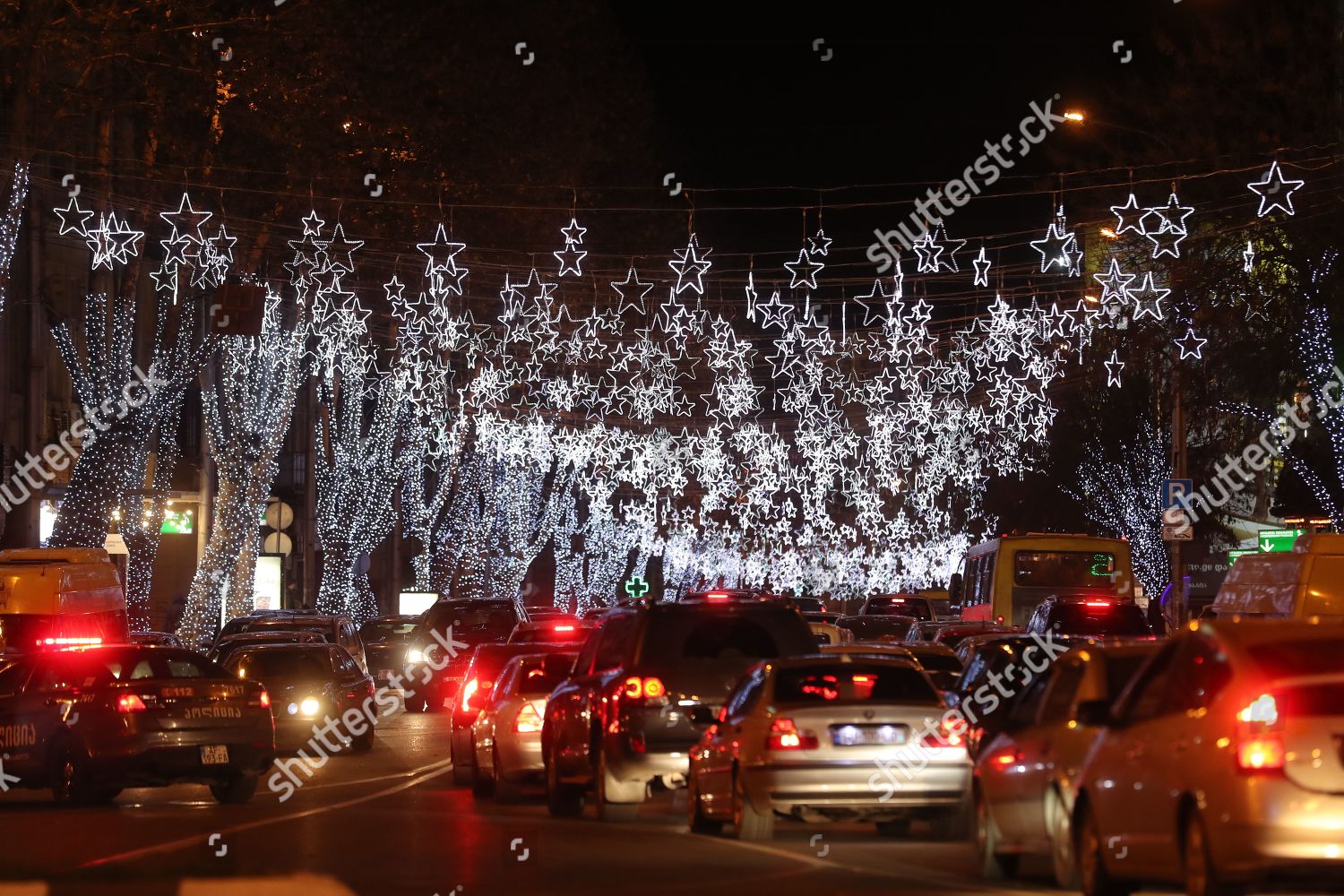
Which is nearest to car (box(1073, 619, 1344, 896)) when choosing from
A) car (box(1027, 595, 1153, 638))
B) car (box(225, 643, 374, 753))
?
car (box(1027, 595, 1153, 638))

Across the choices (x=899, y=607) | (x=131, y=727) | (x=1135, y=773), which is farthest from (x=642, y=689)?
(x=899, y=607)

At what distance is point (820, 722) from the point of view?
48.6 feet

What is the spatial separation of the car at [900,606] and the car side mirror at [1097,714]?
34.6 meters

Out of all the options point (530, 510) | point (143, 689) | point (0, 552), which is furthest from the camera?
point (530, 510)

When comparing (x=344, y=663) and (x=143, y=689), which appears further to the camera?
(x=344, y=663)

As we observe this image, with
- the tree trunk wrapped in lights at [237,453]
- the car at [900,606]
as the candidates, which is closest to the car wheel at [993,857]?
the tree trunk wrapped in lights at [237,453]

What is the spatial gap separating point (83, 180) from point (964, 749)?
2757cm

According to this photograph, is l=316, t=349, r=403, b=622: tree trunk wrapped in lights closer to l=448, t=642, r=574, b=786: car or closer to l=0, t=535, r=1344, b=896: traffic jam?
l=0, t=535, r=1344, b=896: traffic jam

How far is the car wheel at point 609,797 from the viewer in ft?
56.4

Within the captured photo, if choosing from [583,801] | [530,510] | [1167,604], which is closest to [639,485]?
[530,510]

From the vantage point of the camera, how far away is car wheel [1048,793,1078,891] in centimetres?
1150

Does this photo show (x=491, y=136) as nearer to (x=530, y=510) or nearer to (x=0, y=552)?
(x=0, y=552)

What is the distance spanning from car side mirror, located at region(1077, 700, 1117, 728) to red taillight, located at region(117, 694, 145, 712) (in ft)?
36.6

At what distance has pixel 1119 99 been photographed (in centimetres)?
3756
